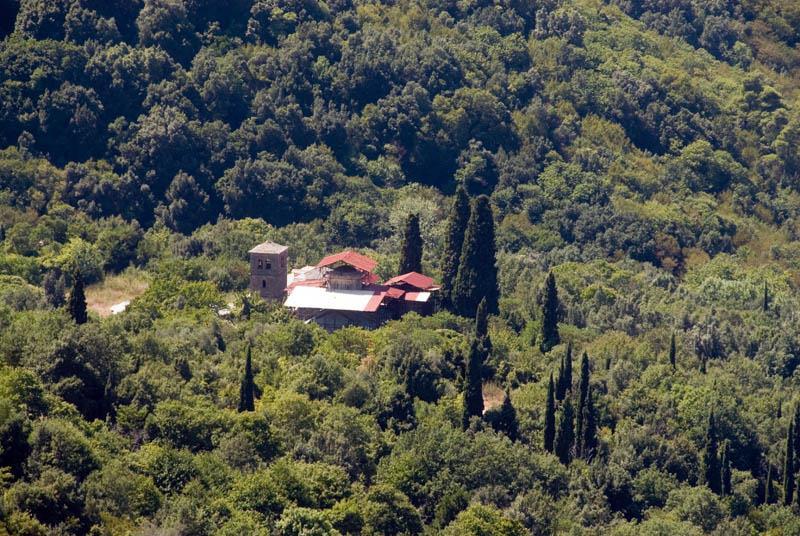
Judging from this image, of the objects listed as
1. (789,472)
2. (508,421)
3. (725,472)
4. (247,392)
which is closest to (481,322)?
(508,421)

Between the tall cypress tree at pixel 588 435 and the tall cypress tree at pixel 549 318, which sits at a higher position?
the tall cypress tree at pixel 549 318

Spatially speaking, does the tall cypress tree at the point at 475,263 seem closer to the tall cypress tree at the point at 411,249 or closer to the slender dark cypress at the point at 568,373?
the tall cypress tree at the point at 411,249

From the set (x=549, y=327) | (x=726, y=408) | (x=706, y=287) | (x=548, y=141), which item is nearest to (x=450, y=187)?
(x=548, y=141)

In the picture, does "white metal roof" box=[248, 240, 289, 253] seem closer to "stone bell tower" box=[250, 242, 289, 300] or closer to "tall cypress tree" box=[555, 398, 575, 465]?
"stone bell tower" box=[250, 242, 289, 300]

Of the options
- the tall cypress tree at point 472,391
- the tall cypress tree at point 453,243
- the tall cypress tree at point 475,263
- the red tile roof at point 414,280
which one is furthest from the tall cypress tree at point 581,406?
the red tile roof at point 414,280

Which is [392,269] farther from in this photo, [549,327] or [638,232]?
[638,232]

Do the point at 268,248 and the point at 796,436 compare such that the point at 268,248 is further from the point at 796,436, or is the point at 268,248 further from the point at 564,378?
the point at 796,436

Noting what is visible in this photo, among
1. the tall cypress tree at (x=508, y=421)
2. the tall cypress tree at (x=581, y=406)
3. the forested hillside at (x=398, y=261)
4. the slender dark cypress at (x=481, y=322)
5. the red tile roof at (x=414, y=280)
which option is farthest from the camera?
the red tile roof at (x=414, y=280)
